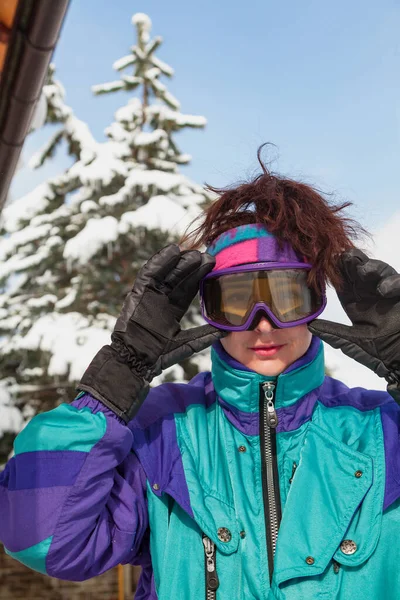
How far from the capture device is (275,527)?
171 cm

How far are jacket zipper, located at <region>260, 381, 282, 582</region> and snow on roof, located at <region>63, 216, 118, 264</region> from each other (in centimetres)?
673

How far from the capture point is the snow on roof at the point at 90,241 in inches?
327

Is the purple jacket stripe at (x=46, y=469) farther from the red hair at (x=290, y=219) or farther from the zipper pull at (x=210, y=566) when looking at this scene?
the red hair at (x=290, y=219)

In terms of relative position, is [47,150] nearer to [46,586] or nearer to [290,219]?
[46,586]

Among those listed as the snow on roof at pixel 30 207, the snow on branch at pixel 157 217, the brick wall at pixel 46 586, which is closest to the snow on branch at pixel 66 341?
the snow on branch at pixel 157 217

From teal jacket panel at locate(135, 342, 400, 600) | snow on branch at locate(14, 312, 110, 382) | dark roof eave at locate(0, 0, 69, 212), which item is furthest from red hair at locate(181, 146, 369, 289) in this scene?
snow on branch at locate(14, 312, 110, 382)

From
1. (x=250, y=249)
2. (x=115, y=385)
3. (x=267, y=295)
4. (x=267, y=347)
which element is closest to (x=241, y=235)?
(x=250, y=249)

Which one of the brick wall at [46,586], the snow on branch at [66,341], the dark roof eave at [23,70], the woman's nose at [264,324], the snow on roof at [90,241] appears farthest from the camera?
the brick wall at [46,586]

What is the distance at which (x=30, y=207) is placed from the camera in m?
9.83

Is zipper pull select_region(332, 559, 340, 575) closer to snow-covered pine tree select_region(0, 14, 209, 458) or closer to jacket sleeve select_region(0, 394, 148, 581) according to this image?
jacket sleeve select_region(0, 394, 148, 581)

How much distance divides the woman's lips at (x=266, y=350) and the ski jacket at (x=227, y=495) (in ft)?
0.24

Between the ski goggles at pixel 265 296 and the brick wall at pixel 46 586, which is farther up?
the ski goggles at pixel 265 296

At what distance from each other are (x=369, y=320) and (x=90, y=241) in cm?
675

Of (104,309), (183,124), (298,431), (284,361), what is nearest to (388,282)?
(284,361)
